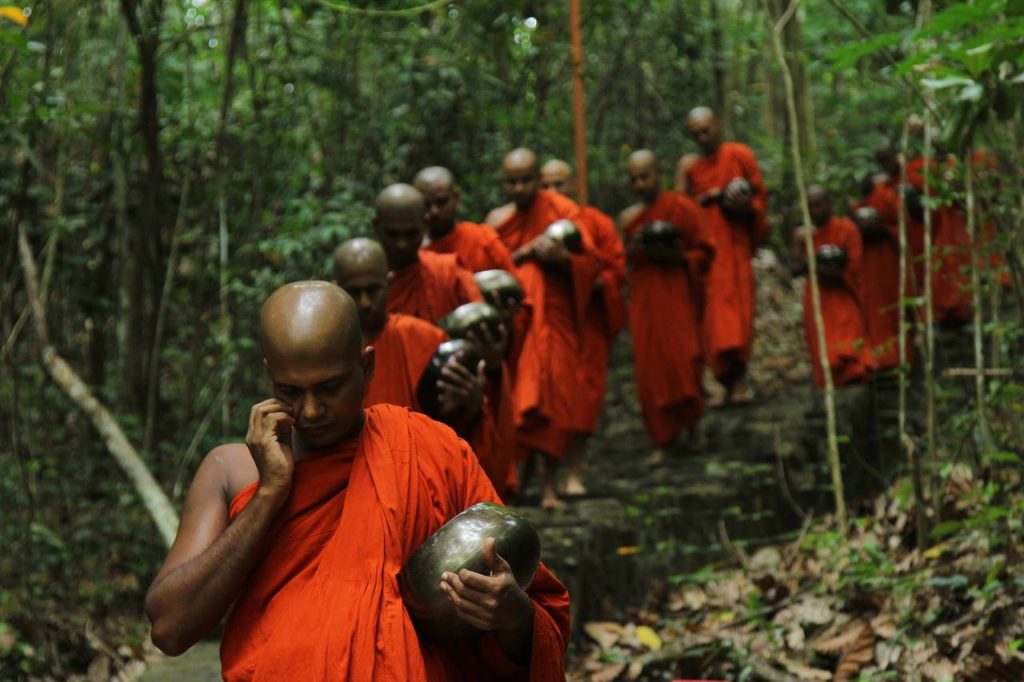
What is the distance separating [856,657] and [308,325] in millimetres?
3114

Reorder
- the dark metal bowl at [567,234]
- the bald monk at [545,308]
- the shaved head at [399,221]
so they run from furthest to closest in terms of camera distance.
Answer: the bald monk at [545,308] → the dark metal bowl at [567,234] → the shaved head at [399,221]

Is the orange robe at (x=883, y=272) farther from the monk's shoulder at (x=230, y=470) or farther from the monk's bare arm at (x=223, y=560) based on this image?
the monk's bare arm at (x=223, y=560)

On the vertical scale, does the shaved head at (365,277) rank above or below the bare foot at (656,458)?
above

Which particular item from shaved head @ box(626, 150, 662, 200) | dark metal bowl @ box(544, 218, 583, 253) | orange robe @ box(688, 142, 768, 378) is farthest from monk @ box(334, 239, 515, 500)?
orange robe @ box(688, 142, 768, 378)

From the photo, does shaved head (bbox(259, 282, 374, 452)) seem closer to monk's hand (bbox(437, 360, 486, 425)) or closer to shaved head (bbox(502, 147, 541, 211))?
monk's hand (bbox(437, 360, 486, 425))

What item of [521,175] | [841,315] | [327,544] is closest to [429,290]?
[521,175]

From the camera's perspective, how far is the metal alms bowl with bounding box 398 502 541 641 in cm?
269

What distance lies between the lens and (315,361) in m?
2.80

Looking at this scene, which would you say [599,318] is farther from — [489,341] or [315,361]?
[315,361]

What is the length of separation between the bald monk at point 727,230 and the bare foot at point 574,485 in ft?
8.04

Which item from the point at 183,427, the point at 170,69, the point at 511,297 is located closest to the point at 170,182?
the point at 170,69

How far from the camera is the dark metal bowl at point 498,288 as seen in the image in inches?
238

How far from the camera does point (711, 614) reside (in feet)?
21.0

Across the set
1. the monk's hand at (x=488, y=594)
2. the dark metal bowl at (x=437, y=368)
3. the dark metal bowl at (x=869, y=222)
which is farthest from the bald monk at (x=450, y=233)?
the dark metal bowl at (x=869, y=222)
